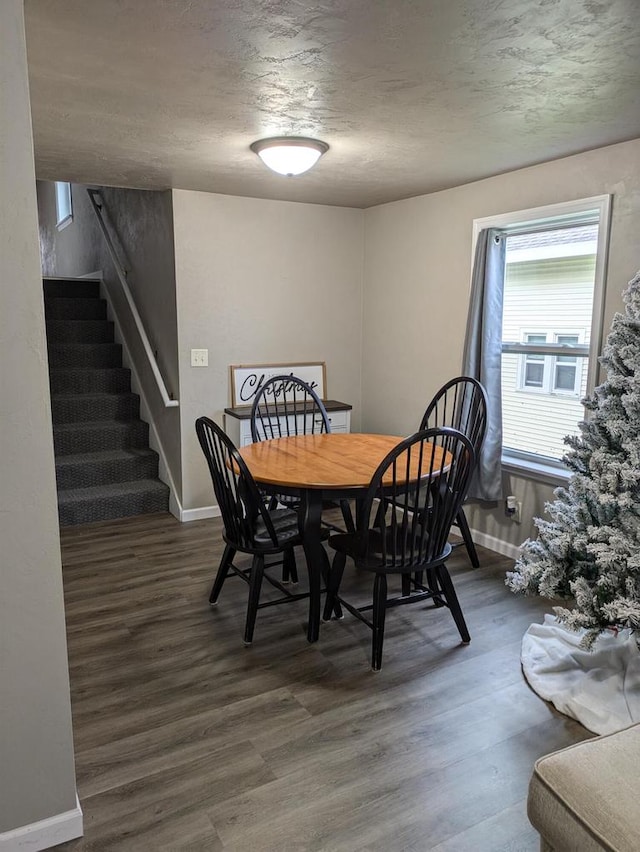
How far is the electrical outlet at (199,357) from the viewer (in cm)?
425

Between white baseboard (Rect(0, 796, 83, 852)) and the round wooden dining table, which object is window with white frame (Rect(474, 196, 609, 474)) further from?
white baseboard (Rect(0, 796, 83, 852))

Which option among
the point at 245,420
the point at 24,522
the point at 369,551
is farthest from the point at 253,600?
the point at 245,420

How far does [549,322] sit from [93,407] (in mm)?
3458

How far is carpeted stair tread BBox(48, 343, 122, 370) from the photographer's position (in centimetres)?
515

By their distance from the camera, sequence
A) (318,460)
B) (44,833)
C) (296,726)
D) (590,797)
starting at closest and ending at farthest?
1. (590,797)
2. (44,833)
3. (296,726)
4. (318,460)

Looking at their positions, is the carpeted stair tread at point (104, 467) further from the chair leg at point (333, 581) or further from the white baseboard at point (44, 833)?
the white baseboard at point (44, 833)

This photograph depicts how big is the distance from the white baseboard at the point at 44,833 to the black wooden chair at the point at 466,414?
6.96ft

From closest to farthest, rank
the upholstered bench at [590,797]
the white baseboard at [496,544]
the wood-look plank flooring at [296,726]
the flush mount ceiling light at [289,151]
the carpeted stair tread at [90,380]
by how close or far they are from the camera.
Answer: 1. the upholstered bench at [590,797]
2. the wood-look plank flooring at [296,726]
3. the flush mount ceiling light at [289,151]
4. the white baseboard at [496,544]
5. the carpeted stair tread at [90,380]

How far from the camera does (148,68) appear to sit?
199 centimetres

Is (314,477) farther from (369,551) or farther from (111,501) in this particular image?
(111,501)

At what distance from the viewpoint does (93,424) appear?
4.86m

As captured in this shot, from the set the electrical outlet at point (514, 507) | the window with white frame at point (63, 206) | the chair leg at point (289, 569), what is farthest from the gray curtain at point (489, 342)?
the window with white frame at point (63, 206)

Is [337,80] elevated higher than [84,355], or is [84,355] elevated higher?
[337,80]

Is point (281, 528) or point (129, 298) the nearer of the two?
point (281, 528)
